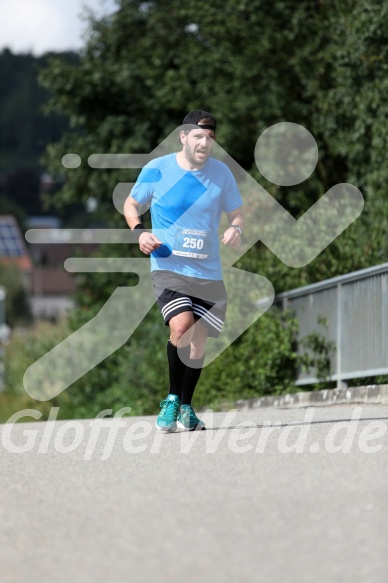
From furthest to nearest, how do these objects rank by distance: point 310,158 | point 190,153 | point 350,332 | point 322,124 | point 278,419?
point 310,158, point 322,124, point 350,332, point 278,419, point 190,153

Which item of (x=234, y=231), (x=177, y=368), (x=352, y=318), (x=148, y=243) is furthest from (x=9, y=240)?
(x=148, y=243)

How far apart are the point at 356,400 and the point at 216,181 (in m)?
3.44

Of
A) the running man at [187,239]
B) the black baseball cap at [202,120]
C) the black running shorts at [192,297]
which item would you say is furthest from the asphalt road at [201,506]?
the black baseball cap at [202,120]

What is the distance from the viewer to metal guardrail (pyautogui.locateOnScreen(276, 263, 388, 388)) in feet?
37.1

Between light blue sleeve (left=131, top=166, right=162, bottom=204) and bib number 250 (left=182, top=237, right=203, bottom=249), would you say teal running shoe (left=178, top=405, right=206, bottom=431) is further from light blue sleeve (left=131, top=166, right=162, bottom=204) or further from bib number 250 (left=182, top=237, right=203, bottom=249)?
light blue sleeve (left=131, top=166, right=162, bottom=204)

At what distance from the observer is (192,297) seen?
8258 mm

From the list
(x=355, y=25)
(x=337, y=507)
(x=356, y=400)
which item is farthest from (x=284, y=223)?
(x=337, y=507)

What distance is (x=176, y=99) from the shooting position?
22.6m

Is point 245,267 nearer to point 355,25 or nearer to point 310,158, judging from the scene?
point 355,25

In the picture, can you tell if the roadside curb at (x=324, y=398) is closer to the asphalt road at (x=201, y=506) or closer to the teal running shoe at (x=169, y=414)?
the asphalt road at (x=201, y=506)

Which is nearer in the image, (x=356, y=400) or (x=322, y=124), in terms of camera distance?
(x=356, y=400)

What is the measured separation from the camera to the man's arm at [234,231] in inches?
318

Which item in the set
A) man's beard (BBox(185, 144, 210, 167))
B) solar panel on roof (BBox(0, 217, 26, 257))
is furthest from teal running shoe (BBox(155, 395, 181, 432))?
solar panel on roof (BBox(0, 217, 26, 257))

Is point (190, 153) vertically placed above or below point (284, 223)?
above
